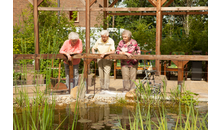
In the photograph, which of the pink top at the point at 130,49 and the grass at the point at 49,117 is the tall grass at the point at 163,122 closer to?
the grass at the point at 49,117

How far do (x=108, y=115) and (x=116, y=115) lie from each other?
0.40 ft

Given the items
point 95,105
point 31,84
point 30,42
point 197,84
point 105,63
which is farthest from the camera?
point 30,42

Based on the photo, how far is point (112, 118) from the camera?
345cm

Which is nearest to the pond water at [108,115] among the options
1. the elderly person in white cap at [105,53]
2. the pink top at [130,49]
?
the elderly person in white cap at [105,53]

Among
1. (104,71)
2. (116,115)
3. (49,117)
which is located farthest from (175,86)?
(49,117)

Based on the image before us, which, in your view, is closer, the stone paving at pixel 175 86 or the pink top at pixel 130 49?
the stone paving at pixel 175 86

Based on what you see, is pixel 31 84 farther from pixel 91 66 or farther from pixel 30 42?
pixel 91 66

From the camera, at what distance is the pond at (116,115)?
3.05m

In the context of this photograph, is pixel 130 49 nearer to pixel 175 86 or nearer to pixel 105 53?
pixel 105 53

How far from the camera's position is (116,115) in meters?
3.62
